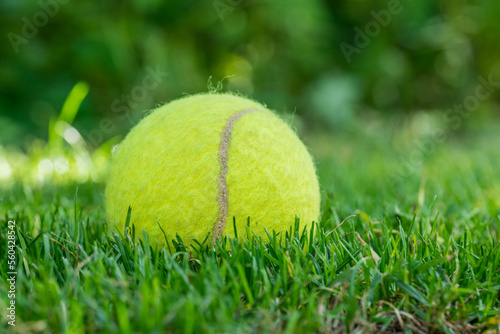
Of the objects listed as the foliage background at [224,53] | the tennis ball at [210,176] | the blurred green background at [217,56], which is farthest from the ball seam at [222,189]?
the foliage background at [224,53]

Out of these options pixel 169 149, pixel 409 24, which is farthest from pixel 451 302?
pixel 409 24

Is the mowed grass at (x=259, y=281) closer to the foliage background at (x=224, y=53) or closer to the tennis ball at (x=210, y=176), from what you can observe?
the tennis ball at (x=210, y=176)

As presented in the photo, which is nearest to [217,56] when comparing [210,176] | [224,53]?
[224,53]

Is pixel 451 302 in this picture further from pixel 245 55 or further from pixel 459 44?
pixel 459 44

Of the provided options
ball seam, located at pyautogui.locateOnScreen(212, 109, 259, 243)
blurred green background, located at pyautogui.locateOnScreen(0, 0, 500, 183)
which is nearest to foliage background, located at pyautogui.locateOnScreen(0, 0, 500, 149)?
blurred green background, located at pyautogui.locateOnScreen(0, 0, 500, 183)

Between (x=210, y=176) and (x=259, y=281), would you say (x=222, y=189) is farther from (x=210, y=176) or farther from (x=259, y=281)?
(x=259, y=281)

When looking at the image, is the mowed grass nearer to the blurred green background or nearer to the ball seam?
the ball seam
